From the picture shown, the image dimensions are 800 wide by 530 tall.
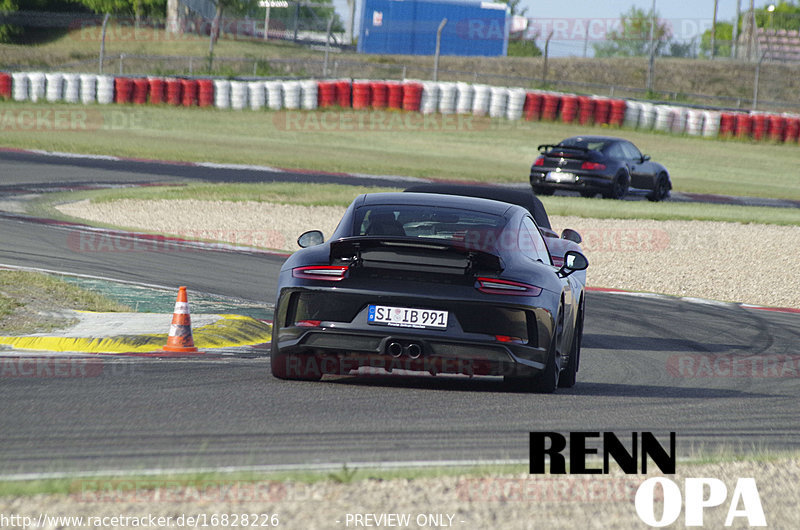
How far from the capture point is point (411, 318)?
6.22 m

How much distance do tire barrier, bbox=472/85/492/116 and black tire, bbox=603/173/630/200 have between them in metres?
16.6

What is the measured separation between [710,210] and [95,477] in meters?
21.2

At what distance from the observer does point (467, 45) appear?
6266 centimetres

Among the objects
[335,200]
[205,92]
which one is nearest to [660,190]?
[335,200]

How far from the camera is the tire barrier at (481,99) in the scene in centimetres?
4066

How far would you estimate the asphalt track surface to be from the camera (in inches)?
192

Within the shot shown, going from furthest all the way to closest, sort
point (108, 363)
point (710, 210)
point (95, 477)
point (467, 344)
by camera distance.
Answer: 1. point (710, 210)
2. point (108, 363)
3. point (467, 344)
4. point (95, 477)

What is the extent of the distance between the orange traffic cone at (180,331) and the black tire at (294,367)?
1406 millimetres

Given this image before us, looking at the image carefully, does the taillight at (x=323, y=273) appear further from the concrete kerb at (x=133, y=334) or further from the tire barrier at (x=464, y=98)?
the tire barrier at (x=464, y=98)

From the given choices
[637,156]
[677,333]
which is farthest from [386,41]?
[677,333]

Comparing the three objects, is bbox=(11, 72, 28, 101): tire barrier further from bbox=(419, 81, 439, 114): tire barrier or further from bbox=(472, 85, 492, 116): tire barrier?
bbox=(472, 85, 492, 116): tire barrier

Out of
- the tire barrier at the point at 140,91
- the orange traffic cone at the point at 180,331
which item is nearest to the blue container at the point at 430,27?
the tire barrier at the point at 140,91

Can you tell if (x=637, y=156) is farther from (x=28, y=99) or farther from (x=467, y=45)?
(x=467, y=45)

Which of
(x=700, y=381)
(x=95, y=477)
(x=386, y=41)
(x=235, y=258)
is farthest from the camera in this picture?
(x=386, y=41)
